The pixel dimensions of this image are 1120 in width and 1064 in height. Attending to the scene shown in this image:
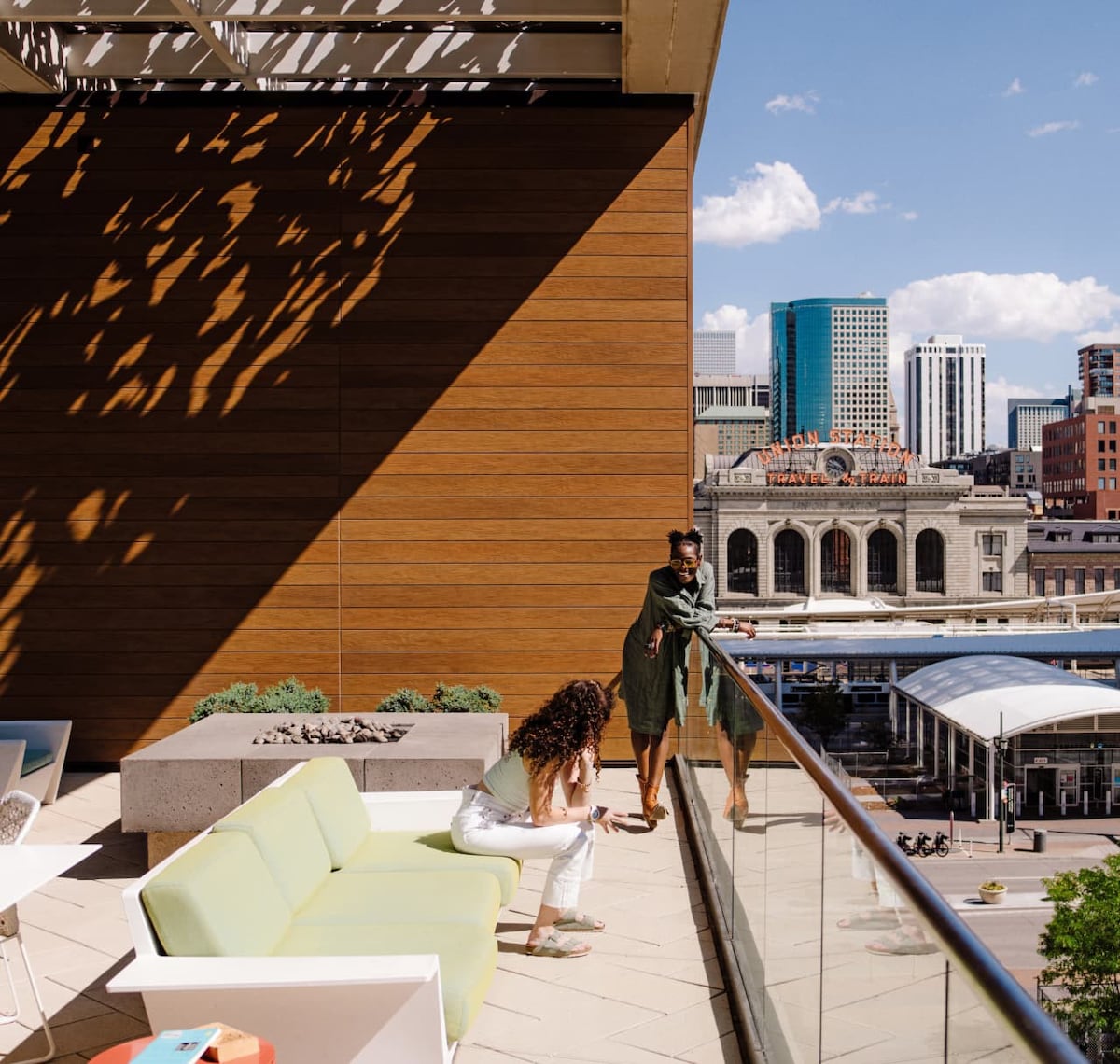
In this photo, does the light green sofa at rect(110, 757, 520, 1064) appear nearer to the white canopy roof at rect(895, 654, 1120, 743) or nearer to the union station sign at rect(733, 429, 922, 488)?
the white canopy roof at rect(895, 654, 1120, 743)

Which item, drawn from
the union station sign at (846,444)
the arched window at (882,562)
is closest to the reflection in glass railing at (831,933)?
the union station sign at (846,444)

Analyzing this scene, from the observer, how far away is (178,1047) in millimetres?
1974

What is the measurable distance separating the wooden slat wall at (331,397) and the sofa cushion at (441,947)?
380 centimetres

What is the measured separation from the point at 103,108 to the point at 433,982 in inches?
243

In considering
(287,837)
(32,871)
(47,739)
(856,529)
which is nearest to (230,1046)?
(287,837)

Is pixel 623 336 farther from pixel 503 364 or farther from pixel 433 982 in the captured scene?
pixel 433 982

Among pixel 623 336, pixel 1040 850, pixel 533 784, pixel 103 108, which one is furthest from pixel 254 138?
pixel 1040 850

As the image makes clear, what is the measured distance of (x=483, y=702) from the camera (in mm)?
6238

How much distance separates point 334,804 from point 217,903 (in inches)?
39.5

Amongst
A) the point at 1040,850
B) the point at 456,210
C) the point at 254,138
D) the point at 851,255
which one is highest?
the point at 851,255

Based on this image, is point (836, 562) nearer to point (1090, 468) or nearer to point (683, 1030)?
point (1090, 468)

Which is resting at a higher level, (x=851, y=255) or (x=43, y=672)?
(x=851, y=255)

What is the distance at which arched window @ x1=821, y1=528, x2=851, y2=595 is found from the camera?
8319cm

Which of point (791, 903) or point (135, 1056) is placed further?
point (791, 903)
